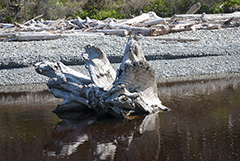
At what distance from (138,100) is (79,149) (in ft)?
7.56

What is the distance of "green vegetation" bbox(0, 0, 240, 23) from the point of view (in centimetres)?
2700

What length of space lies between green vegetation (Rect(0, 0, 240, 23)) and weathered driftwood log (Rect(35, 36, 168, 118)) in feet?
62.3

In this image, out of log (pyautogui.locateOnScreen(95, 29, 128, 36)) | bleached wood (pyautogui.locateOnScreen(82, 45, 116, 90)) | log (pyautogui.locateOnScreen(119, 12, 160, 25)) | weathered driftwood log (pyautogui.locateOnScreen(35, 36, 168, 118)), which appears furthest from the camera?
log (pyautogui.locateOnScreen(119, 12, 160, 25))

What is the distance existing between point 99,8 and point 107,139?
26.8 meters

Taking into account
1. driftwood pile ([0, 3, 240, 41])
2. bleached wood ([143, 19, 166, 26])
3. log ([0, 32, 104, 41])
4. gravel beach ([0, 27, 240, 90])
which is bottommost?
gravel beach ([0, 27, 240, 90])

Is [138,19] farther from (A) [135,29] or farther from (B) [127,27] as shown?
(A) [135,29]

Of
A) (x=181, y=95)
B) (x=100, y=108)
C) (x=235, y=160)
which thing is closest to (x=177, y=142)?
(x=235, y=160)

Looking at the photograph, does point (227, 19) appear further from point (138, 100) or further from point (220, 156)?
point (220, 156)

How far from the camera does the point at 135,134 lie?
566cm

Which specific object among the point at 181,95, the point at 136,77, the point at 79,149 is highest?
the point at 136,77

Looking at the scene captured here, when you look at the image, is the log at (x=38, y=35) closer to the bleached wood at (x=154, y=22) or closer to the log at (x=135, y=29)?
the log at (x=135, y=29)

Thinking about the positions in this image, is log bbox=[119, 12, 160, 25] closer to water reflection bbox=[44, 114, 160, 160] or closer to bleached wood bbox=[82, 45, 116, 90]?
bleached wood bbox=[82, 45, 116, 90]

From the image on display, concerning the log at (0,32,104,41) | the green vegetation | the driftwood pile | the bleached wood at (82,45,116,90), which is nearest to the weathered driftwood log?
the bleached wood at (82,45,116,90)

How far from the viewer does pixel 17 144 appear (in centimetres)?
542
